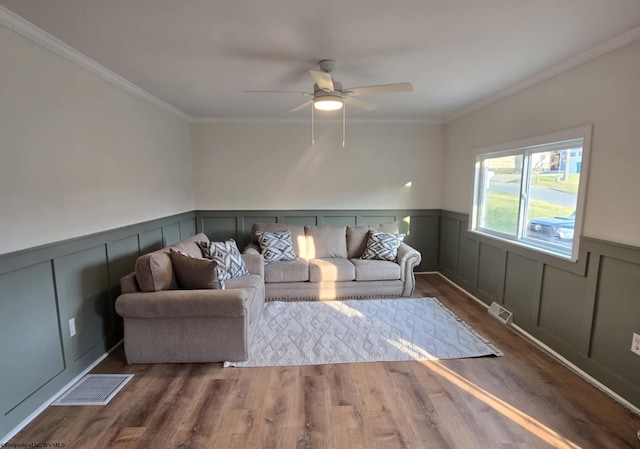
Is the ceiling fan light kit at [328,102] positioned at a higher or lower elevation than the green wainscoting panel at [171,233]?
higher

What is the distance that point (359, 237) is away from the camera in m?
4.60

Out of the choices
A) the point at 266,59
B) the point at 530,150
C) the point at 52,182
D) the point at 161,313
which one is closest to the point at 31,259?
the point at 52,182

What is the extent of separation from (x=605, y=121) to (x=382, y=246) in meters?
2.58

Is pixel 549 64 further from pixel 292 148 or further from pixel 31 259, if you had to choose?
pixel 31 259

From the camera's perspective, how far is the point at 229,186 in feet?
16.4

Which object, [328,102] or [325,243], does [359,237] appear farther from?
[328,102]

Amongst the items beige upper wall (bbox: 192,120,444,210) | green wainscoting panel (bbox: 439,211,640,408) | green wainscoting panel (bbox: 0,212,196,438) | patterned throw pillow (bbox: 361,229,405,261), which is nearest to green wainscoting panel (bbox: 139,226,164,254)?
green wainscoting panel (bbox: 0,212,196,438)

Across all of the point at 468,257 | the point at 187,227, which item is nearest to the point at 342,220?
the point at 468,257

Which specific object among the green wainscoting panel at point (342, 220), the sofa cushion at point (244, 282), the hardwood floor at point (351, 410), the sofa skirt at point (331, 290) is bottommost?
the hardwood floor at point (351, 410)

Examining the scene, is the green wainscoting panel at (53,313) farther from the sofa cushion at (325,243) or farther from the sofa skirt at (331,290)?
the sofa cushion at (325,243)

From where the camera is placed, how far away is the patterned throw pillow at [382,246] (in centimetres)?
425

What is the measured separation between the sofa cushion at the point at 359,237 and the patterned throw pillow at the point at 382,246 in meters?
0.16

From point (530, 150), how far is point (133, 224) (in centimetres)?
421

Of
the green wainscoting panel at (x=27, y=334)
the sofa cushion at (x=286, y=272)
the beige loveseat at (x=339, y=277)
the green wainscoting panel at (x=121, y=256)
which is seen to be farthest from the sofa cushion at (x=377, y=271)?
the green wainscoting panel at (x=27, y=334)
